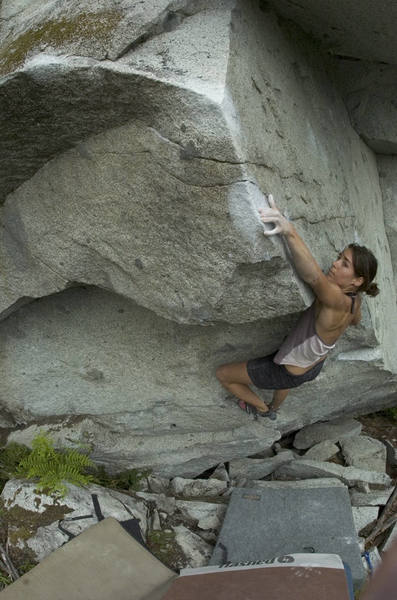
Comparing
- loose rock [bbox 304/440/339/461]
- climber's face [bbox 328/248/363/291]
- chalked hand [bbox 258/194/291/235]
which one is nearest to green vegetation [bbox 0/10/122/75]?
chalked hand [bbox 258/194/291/235]

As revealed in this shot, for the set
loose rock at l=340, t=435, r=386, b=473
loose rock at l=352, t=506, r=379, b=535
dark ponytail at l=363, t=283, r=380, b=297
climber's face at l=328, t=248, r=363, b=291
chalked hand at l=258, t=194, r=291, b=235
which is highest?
chalked hand at l=258, t=194, r=291, b=235

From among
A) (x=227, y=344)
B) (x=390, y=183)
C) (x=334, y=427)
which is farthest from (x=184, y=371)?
(x=390, y=183)

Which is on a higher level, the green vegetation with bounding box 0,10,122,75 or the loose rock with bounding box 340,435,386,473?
the green vegetation with bounding box 0,10,122,75

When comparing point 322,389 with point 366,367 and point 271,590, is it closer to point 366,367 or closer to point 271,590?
point 366,367

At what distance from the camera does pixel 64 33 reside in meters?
2.88

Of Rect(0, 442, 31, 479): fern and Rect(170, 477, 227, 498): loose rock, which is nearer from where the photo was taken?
Rect(0, 442, 31, 479): fern

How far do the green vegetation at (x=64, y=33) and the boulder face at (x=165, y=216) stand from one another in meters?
0.01

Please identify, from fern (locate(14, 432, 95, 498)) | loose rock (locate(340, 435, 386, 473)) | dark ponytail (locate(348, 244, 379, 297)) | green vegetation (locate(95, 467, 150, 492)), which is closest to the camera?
dark ponytail (locate(348, 244, 379, 297))

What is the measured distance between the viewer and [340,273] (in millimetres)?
3469

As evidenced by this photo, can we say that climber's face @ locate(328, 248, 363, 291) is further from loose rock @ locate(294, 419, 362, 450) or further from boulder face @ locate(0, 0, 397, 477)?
loose rock @ locate(294, 419, 362, 450)

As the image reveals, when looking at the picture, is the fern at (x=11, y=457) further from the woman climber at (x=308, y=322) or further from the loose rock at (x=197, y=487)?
the woman climber at (x=308, y=322)

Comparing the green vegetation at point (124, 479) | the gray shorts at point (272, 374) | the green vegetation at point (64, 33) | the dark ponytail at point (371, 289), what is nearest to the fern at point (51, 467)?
the green vegetation at point (124, 479)

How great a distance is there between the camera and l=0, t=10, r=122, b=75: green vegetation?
2.81 meters

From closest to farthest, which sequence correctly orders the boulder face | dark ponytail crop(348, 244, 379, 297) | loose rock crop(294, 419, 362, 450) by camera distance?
the boulder face → dark ponytail crop(348, 244, 379, 297) → loose rock crop(294, 419, 362, 450)
